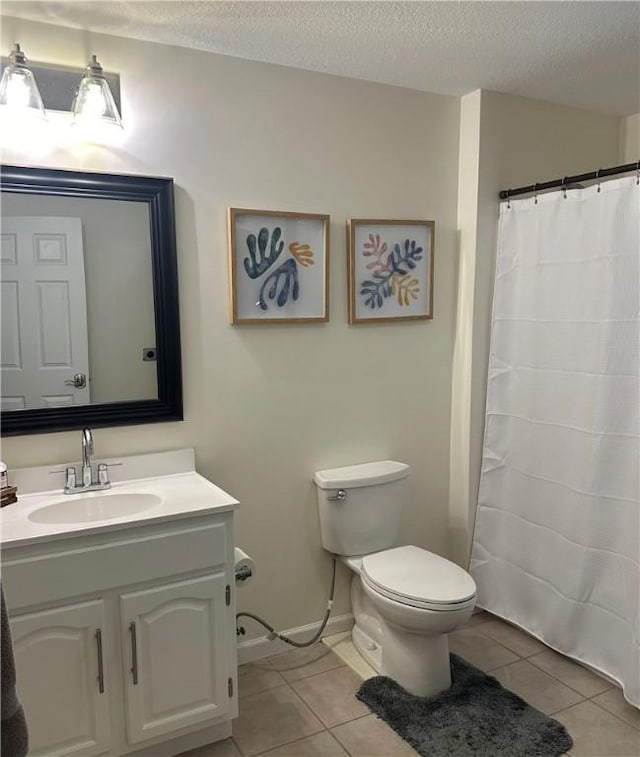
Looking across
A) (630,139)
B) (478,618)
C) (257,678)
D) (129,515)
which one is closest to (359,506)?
(257,678)

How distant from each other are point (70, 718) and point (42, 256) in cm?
140

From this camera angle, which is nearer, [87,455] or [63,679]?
[63,679]

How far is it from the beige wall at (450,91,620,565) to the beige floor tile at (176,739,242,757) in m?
1.34

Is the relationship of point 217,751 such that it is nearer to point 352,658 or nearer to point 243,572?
point 243,572

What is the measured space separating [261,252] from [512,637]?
194 cm

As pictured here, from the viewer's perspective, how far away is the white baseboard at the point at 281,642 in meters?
2.52

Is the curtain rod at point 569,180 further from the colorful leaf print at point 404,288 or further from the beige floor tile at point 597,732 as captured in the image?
the beige floor tile at point 597,732

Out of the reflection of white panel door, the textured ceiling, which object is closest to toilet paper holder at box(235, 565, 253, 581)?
the reflection of white panel door

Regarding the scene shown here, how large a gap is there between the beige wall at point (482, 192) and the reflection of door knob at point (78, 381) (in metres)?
1.62

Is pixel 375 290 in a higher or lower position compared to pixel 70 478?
higher

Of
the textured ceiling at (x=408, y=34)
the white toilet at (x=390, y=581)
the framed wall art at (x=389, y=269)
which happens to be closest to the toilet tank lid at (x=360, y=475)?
the white toilet at (x=390, y=581)

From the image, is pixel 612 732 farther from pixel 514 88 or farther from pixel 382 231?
pixel 514 88

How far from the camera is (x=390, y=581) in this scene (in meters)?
2.27

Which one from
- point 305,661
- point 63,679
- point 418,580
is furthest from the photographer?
point 305,661
